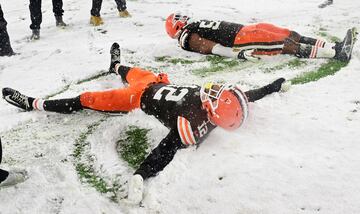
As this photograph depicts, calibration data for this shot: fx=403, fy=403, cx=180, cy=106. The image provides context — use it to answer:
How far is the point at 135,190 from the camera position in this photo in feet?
10.1

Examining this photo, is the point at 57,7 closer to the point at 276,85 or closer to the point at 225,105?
the point at 276,85

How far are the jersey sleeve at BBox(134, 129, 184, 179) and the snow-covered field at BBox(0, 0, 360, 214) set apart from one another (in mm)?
63

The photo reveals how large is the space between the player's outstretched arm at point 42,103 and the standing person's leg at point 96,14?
3432 millimetres

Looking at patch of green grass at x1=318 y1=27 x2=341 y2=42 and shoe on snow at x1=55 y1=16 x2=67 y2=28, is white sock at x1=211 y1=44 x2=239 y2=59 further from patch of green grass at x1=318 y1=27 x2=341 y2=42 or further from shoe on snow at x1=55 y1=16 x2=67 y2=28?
shoe on snow at x1=55 y1=16 x2=67 y2=28

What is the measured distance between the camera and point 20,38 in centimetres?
746

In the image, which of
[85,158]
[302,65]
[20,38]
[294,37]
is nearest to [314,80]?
[302,65]

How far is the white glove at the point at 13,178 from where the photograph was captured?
10.8 feet

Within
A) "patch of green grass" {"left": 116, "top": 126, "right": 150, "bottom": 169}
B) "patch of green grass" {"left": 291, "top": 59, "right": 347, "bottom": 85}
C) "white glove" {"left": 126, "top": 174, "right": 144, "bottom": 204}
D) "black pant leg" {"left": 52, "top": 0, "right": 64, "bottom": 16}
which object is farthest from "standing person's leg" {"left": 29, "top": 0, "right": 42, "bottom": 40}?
"white glove" {"left": 126, "top": 174, "right": 144, "bottom": 204}

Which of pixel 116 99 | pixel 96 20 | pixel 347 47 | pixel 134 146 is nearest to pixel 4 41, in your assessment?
pixel 96 20

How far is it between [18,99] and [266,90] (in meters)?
2.84

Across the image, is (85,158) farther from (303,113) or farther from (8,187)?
(303,113)

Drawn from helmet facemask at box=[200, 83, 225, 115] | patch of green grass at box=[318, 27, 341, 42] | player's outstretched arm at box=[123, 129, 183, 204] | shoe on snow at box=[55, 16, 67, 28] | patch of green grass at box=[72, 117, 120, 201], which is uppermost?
helmet facemask at box=[200, 83, 225, 115]

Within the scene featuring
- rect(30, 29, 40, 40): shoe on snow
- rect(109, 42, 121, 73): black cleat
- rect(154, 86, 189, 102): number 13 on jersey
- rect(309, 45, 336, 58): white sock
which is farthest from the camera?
rect(30, 29, 40, 40): shoe on snow

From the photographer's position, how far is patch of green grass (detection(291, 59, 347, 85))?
5.07 meters
